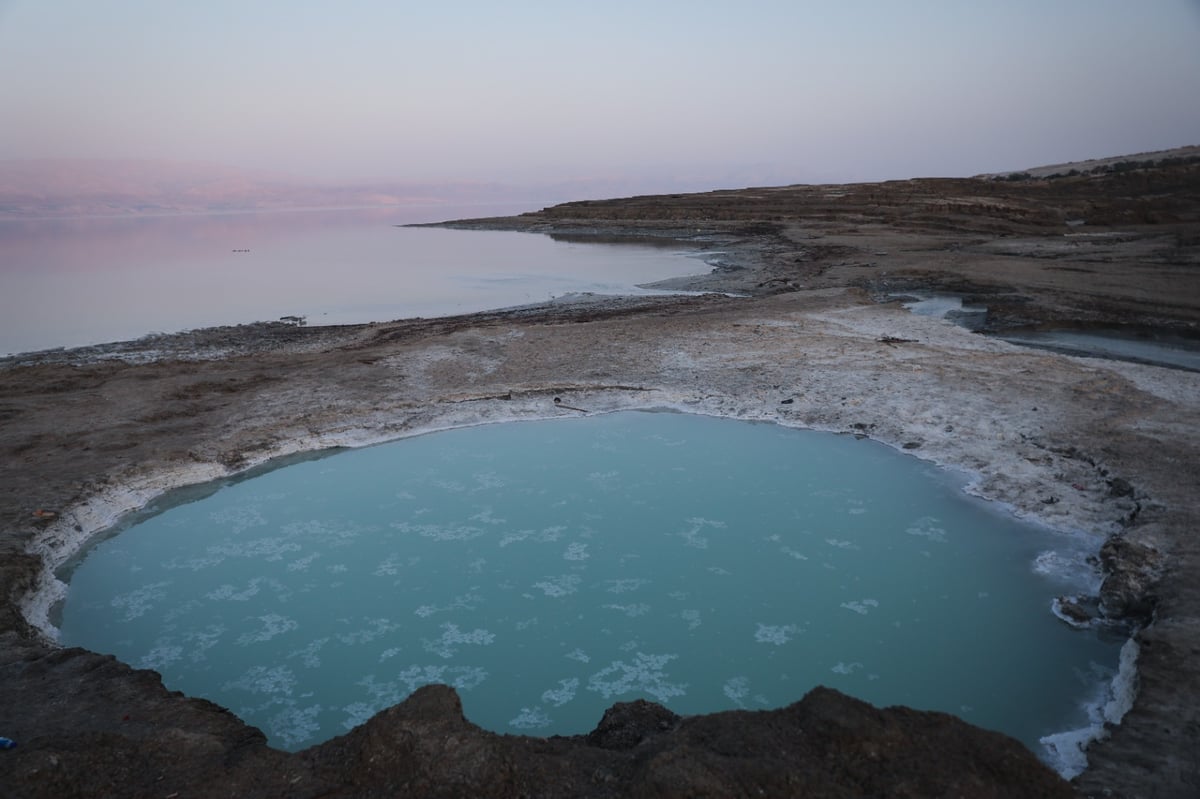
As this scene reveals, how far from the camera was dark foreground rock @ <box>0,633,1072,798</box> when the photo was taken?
136 inches

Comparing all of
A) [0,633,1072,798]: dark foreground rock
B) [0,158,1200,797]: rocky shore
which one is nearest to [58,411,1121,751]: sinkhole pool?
[0,158,1200,797]: rocky shore

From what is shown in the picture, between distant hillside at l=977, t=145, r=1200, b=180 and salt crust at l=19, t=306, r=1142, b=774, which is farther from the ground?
distant hillside at l=977, t=145, r=1200, b=180

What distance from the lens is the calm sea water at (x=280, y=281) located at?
73.7 feet

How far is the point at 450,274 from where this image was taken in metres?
33.1

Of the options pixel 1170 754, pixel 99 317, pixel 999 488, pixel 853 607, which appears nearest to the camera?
pixel 1170 754

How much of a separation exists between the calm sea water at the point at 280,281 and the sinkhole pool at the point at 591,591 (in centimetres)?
1402

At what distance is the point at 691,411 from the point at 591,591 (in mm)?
5600

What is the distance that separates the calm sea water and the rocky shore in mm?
3559

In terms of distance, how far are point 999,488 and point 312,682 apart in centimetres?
778

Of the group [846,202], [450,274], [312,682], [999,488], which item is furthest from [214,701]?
[846,202]

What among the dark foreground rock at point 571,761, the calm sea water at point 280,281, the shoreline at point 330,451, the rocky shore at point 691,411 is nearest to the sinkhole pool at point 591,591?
the shoreline at point 330,451

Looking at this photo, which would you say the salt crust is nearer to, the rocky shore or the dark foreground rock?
the rocky shore

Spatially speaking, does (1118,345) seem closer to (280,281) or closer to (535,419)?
(535,419)

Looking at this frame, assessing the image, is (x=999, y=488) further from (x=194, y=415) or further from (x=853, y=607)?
(x=194, y=415)
